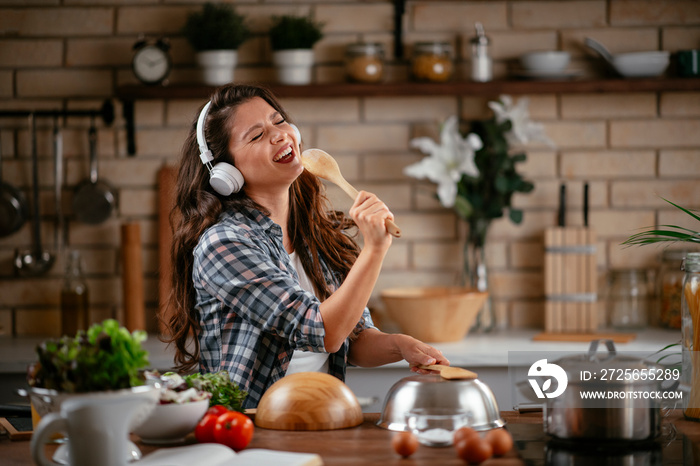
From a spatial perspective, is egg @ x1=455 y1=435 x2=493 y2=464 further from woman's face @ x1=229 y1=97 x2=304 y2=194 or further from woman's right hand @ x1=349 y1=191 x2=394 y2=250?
woman's face @ x1=229 y1=97 x2=304 y2=194

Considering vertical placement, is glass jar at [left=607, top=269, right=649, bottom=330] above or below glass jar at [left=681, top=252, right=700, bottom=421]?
below

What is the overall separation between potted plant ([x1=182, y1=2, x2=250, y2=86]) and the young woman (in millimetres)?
1017

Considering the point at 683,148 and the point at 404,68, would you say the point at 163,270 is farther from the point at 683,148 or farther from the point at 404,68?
the point at 683,148

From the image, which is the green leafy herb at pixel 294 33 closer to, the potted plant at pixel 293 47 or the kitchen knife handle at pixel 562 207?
the potted plant at pixel 293 47

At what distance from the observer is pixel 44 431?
1030mm

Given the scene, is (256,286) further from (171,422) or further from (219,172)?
(171,422)

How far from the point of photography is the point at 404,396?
4.39 feet

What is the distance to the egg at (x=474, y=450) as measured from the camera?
1.14 metres

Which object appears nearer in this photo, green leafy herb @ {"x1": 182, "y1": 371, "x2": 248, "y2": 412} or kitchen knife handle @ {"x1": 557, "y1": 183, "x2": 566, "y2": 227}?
green leafy herb @ {"x1": 182, "y1": 371, "x2": 248, "y2": 412}

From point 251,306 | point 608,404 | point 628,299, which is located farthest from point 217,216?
point 628,299

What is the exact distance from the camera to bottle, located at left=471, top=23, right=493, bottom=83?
296cm

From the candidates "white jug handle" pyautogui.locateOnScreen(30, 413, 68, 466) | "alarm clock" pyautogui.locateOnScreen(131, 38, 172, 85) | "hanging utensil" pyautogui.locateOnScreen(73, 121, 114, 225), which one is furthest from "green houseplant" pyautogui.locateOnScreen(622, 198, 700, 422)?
"hanging utensil" pyautogui.locateOnScreen(73, 121, 114, 225)

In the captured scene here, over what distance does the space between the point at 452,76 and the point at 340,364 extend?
A: 157 cm

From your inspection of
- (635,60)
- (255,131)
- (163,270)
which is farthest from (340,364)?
(635,60)
